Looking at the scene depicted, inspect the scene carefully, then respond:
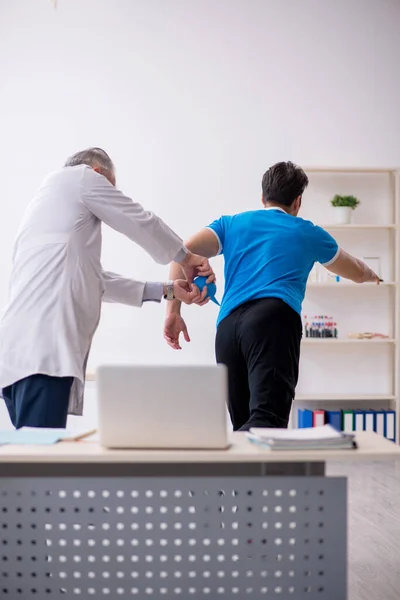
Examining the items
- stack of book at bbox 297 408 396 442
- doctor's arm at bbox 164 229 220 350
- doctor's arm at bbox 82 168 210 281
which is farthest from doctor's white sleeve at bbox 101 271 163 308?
stack of book at bbox 297 408 396 442

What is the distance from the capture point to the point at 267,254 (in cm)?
279

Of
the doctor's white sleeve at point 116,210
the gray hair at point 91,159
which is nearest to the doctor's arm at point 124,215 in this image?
the doctor's white sleeve at point 116,210

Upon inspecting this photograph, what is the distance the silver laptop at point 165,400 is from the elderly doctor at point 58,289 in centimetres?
67

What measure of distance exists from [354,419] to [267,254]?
9.65ft

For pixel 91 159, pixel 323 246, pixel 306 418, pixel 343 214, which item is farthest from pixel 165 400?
pixel 343 214

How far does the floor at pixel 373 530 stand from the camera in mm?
2689

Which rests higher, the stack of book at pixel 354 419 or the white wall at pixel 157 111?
the white wall at pixel 157 111

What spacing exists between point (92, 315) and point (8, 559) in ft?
3.05

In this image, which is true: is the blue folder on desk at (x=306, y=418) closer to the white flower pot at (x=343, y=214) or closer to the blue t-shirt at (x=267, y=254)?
the white flower pot at (x=343, y=214)

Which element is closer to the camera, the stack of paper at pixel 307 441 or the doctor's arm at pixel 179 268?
the stack of paper at pixel 307 441

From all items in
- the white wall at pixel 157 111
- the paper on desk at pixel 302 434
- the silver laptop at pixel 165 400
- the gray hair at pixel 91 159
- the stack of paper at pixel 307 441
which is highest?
the white wall at pixel 157 111

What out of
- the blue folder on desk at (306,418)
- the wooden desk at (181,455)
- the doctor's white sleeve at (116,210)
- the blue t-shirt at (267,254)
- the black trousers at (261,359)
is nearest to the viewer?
the wooden desk at (181,455)

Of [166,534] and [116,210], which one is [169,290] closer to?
[116,210]

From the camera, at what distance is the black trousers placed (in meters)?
2.62
